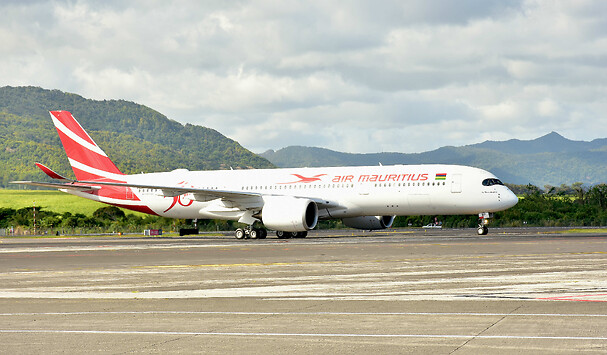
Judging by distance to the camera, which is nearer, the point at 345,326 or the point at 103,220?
the point at 345,326

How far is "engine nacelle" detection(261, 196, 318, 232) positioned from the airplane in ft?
0.18

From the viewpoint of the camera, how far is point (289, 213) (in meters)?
43.8

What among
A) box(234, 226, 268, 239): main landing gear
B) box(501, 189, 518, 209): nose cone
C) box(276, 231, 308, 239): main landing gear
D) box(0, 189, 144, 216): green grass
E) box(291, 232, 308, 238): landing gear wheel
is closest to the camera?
box(501, 189, 518, 209): nose cone

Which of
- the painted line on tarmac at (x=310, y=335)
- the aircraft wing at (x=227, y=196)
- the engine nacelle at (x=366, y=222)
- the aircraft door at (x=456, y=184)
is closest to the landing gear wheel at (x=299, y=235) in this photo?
the aircraft wing at (x=227, y=196)

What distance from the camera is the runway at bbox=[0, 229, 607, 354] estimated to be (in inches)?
381

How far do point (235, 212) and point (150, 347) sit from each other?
128ft

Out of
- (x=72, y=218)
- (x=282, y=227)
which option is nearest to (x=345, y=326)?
(x=282, y=227)

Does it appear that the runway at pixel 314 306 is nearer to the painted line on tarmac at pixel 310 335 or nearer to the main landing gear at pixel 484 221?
the painted line on tarmac at pixel 310 335

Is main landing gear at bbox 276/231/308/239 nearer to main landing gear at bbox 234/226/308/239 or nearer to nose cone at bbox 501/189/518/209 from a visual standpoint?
main landing gear at bbox 234/226/308/239

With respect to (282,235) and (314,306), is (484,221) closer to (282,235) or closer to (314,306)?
(282,235)

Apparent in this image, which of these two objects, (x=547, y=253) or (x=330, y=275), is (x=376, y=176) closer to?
(x=547, y=253)

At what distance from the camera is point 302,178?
48188 millimetres

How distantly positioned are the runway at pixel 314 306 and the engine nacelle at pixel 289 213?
19.0 meters

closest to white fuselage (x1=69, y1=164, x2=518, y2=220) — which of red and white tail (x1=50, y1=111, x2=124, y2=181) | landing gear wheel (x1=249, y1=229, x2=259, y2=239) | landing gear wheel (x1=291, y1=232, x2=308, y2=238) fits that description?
landing gear wheel (x1=291, y1=232, x2=308, y2=238)
